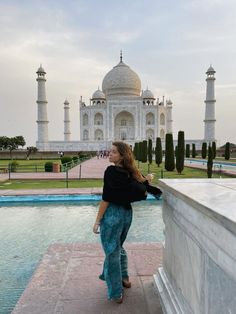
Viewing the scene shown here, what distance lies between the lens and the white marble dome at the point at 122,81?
4388cm

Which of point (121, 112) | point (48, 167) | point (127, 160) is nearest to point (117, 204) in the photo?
point (127, 160)

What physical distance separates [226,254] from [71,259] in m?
2.15

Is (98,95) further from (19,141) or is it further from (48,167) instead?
(48,167)

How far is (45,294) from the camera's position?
7.55 ft

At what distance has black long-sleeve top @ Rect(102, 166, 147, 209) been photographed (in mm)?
1991

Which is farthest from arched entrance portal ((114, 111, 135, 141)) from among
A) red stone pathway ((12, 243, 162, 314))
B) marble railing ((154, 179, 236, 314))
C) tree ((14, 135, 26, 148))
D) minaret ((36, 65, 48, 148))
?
marble railing ((154, 179, 236, 314))

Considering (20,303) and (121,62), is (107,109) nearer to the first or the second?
(121,62)

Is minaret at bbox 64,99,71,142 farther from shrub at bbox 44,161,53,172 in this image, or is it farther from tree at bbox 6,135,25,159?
shrub at bbox 44,161,53,172

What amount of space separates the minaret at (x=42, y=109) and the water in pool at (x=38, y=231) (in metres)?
31.3

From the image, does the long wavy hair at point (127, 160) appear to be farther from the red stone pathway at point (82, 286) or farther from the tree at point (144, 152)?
the tree at point (144, 152)

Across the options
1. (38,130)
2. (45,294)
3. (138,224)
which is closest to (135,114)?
(38,130)

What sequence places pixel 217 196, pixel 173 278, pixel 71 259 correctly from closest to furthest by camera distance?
1. pixel 217 196
2. pixel 173 278
3. pixel 71 259

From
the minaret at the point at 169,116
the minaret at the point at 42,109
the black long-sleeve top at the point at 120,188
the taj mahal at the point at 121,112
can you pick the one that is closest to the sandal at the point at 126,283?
Result: the black long-sleeve top at the point at 120,188

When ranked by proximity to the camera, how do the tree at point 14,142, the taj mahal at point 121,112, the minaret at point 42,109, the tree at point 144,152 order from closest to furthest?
the tree at point 144,152 → the tree at point 14,142 → the minaret at point 42,109 → the taj mahal at point 121,112
